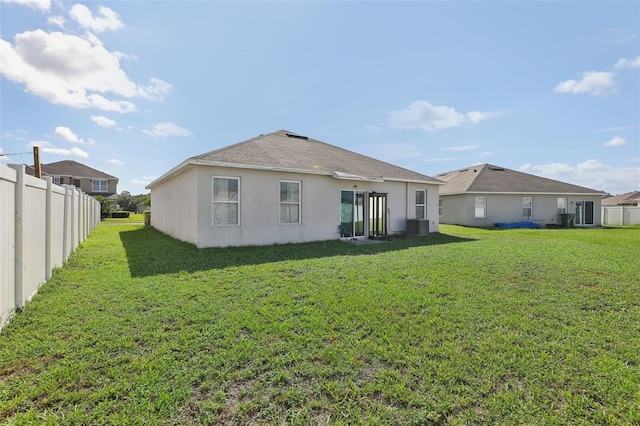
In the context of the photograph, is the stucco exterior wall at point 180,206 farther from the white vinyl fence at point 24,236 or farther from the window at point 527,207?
the window at point 527,207

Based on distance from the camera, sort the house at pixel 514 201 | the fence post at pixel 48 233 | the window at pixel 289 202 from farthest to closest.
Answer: the house at pixel 514 201 < the window at pixel 289 202 < the fence post at pixel 48 233

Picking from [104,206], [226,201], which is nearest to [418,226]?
[226,201]

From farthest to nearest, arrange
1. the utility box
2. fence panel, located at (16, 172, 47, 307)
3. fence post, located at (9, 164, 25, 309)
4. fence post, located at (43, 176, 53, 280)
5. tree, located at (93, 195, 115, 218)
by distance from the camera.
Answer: tree, located at (93, 195, 115, 218), the utility box, fence post, located at (43, 176, 53, 280), fence panel, located at (16, 172, 47, 307), fence post, located at (9, 164, 25, 309)

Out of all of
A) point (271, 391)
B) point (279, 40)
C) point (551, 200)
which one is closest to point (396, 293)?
point (271, 391)

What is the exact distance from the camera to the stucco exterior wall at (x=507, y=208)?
845 inches

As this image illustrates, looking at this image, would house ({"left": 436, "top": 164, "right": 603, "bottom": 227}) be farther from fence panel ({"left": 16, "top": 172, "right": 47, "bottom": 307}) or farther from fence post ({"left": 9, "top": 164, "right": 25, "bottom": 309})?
fence post ({"left": 9, "top": 164, "right": 25, "bottom": 309})

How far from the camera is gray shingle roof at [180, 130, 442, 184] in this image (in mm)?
9922

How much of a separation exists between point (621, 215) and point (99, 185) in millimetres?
62554

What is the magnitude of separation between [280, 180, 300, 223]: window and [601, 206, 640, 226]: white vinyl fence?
96.7 ft

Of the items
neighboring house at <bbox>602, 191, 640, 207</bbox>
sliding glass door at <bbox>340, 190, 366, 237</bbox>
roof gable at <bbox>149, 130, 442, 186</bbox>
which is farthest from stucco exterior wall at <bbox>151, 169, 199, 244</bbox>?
neighboring house at <bbox>602, 191, 640, 207</bbox>

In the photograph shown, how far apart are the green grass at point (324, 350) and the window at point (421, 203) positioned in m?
8.85

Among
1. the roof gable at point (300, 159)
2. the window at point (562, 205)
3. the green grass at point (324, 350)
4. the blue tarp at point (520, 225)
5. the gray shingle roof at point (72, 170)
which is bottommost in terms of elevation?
the green grass at point (324, 350)

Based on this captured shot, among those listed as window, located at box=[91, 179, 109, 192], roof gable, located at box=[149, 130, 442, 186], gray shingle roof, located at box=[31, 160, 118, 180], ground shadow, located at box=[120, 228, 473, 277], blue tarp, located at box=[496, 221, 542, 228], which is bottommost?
ground shadow, located at box=[120, 228, 473, 277]

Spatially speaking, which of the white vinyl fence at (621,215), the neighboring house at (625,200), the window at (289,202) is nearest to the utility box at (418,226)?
the window at (289,202)
